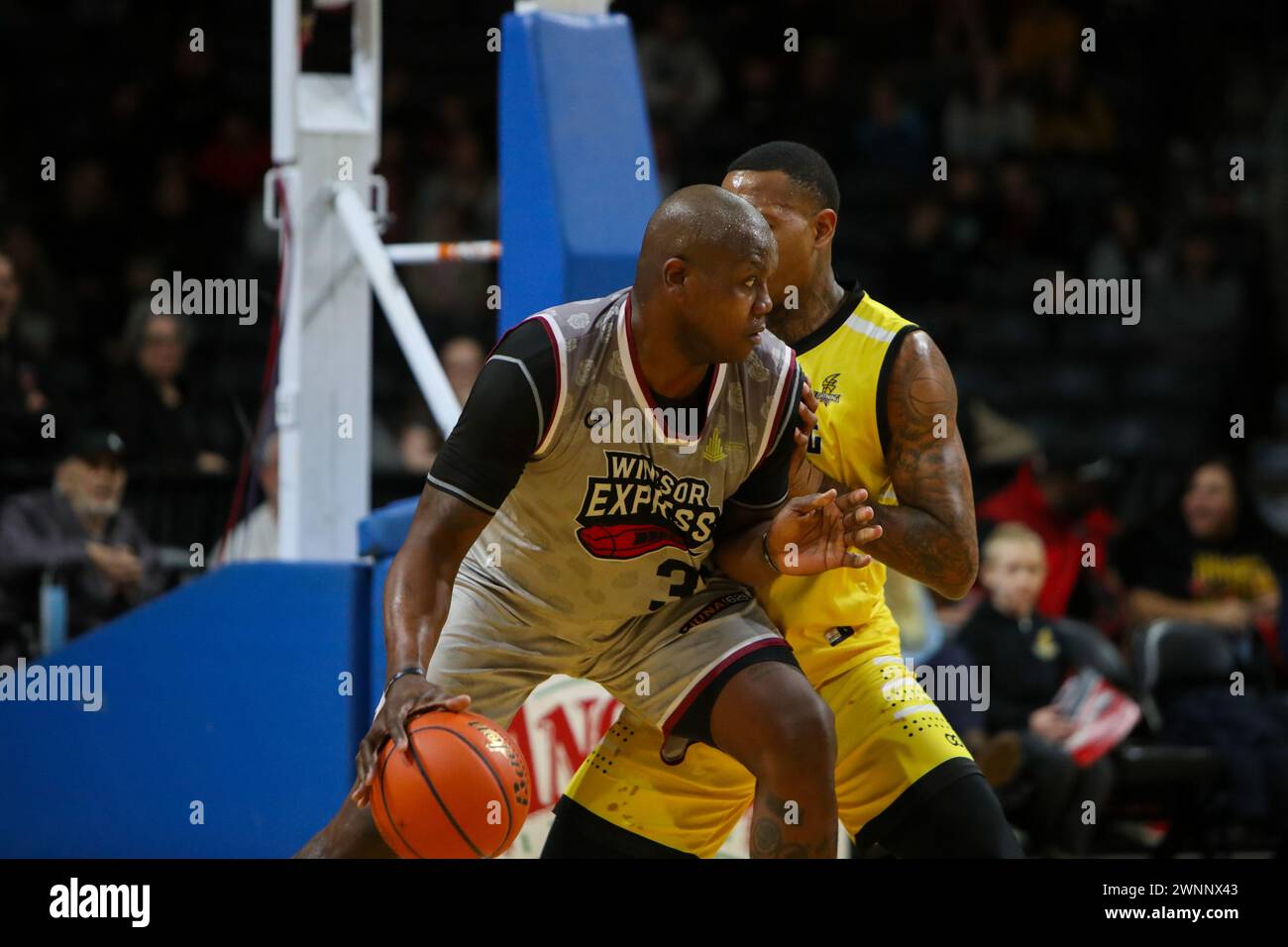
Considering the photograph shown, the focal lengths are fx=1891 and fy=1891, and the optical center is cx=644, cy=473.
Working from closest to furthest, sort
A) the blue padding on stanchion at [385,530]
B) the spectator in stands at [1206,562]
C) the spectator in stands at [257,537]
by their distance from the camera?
the blue padding on stanchion at [385,530] → the spectator in stands at [257,537] → the spectator in stands at [1206,562]

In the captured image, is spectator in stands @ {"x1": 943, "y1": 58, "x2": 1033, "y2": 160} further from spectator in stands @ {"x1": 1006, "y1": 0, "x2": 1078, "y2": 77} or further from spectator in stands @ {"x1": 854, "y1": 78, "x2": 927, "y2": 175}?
spectator in stands @ {"x1": 1006, "y1": 0, "x2": 1078, "y2": 77}

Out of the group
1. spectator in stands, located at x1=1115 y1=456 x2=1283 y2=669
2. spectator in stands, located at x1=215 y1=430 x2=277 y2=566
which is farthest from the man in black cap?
spectator in stands, located at x1=1115 y1=456 x2=1283 y2=669

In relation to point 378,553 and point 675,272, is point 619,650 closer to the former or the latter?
point 675,272

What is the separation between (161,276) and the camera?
11016 mm

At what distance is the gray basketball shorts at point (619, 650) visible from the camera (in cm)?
424

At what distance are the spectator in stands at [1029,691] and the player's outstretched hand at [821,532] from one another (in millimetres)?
3620

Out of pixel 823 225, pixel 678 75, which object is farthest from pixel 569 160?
pixel 678 75

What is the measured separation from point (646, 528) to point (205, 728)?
2447 mm

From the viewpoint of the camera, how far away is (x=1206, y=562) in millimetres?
8820

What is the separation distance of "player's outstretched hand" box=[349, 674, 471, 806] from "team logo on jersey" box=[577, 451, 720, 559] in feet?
2.03

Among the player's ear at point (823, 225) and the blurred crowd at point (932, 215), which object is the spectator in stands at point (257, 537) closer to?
the blurred crowd at point (932, 215)

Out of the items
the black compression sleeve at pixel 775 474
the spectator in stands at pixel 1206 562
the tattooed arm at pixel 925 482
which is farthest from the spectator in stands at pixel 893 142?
the black compression sleeve at pixel 775 474

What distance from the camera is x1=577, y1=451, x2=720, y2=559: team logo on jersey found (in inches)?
164

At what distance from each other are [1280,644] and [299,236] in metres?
5.09
